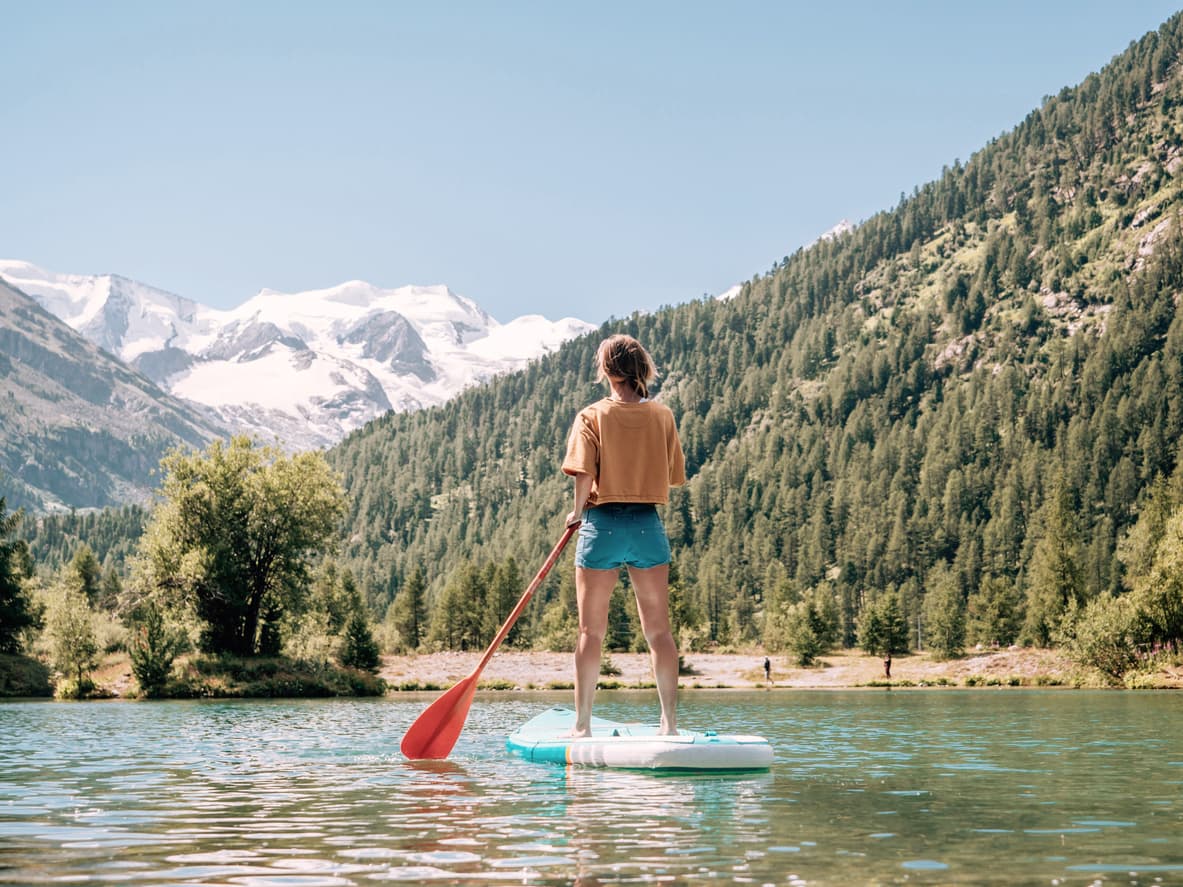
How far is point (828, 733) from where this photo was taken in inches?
877

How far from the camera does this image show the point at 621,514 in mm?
14195

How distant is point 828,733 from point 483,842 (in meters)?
15.1

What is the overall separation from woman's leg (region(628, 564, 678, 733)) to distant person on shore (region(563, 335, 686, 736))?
0.01 m

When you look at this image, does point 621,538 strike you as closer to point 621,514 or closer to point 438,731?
point 621,514

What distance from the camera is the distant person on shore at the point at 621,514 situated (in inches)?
551

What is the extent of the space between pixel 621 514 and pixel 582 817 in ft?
16.7

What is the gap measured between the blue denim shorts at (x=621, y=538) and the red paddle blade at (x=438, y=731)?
2.97 m

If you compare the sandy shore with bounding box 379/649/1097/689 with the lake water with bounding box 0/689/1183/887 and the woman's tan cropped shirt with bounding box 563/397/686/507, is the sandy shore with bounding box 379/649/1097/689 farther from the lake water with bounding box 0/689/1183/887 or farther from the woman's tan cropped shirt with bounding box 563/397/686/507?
the woman's tan cropped shirt with bounding box 563/397/686/507

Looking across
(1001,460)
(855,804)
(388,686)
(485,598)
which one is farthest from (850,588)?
(855,804)

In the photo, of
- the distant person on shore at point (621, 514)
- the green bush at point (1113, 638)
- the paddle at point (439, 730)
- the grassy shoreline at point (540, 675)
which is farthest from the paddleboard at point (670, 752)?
the green bush at point (1113, 638)

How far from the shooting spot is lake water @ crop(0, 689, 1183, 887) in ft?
23.9

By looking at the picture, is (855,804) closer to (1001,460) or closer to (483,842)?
(483,842)

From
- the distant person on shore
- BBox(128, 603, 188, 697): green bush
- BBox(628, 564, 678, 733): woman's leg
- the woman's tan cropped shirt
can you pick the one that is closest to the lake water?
BBox(628, 564, 678, 733): woman's leg

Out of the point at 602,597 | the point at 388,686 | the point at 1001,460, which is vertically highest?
the point at 1001,460
